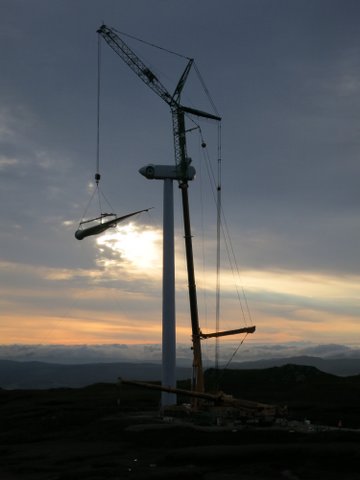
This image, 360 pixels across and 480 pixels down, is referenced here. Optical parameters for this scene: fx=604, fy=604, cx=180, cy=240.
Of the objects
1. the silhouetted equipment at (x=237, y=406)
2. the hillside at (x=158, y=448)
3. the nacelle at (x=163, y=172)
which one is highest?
the nacelle at (x=163, y=172)

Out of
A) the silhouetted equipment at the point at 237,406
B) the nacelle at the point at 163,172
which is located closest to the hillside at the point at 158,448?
the silhouetted equipment at the point at 237,406

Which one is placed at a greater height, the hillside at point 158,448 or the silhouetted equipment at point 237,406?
the silhouetted equipment at point 237,406

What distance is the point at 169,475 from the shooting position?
43656mm

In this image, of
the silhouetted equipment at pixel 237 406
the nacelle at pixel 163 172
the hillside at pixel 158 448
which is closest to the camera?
the hillside at pixel 158 448

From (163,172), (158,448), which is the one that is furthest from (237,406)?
(163,172)

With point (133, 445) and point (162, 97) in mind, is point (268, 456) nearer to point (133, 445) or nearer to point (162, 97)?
point (133, 445)

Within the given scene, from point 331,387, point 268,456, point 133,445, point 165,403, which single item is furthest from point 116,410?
point 331,387

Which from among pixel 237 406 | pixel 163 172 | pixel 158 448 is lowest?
pixel 158 448

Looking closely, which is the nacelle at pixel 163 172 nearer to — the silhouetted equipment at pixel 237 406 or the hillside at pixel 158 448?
the silhouetted equipment at pixel 237 406

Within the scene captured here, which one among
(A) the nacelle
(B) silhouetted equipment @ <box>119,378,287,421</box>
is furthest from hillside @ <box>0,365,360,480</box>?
(A) the nacelle

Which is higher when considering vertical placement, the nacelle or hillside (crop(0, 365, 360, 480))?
the nacelle

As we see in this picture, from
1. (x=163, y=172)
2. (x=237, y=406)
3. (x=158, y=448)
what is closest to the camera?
(x=158, y=448)

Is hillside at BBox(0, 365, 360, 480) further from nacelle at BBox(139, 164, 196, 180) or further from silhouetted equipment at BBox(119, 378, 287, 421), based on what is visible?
nacelle at BBox(139, 164, 196, 180)

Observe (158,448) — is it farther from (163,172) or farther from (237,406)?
(163,172)
